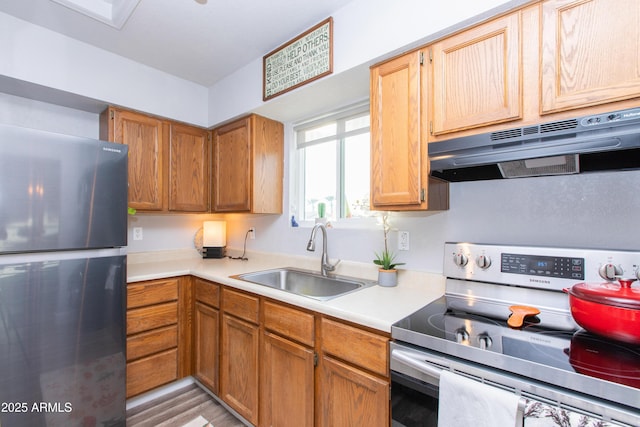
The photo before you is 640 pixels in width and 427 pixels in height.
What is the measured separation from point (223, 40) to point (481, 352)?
86.5 inches

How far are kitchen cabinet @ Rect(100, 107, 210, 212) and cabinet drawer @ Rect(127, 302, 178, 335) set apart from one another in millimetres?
762

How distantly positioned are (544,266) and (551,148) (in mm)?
496

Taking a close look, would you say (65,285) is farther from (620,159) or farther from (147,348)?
(620,159)

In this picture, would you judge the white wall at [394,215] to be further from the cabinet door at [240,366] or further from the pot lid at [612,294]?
the cabinet door at [240,366]

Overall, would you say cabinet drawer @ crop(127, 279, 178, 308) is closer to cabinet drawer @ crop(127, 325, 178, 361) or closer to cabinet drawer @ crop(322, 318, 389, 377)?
cabinet drawer @ crop(127, 325, 178, 361)

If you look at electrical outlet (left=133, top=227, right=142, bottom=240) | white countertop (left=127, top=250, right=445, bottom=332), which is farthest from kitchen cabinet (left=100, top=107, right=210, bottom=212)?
white countertop (left=127, top=250, right=445, bottom=332)

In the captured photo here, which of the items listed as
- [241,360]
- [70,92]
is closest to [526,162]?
[241,360]

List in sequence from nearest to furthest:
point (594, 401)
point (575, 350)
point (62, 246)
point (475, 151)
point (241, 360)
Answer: point (594, 401)
point (575, 350)
point (475, 151)
point (62, 246)
point (241, 360)

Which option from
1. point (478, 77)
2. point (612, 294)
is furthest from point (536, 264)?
point (478, 77)

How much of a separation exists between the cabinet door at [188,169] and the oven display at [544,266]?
2.32m

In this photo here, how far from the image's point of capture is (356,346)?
1.22m

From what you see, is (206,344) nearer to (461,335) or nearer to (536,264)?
→ (461,335)

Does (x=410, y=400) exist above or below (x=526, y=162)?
below

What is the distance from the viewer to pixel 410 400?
1035 millimetres
